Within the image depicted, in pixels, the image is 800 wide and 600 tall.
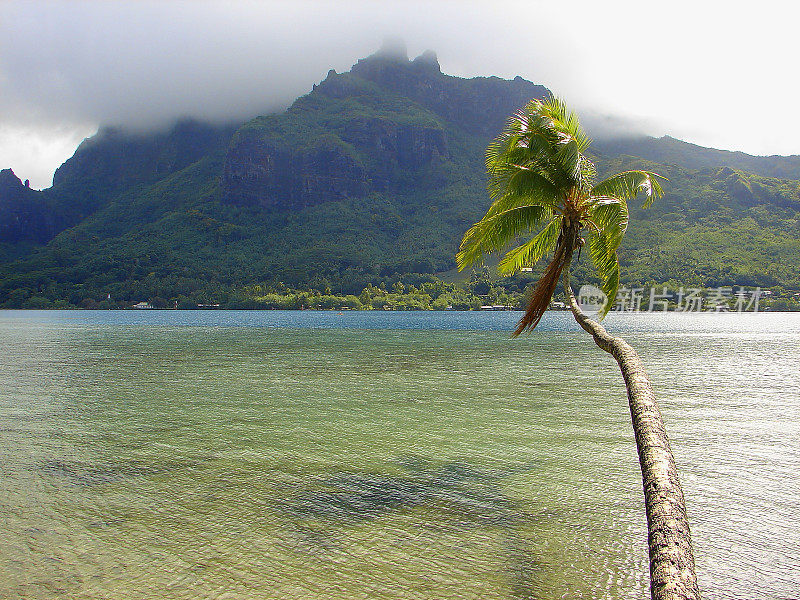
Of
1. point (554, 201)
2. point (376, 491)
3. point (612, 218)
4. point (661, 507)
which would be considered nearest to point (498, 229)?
point (554, 201)

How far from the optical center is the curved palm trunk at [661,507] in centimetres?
407

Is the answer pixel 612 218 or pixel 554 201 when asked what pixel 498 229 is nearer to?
pixel 554 201

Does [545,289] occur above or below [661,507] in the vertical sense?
above

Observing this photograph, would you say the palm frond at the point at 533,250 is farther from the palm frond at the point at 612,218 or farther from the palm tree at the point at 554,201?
the palm frond at the point at 612,218

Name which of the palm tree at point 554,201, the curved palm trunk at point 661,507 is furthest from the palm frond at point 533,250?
the curved palm trunk at point 661,507

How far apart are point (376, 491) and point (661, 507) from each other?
6.61 m

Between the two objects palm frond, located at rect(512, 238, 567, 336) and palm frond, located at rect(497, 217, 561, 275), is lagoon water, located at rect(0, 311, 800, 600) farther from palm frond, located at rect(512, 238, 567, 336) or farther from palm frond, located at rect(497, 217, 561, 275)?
palm frond, located at rect(497, 217, 561, 275)

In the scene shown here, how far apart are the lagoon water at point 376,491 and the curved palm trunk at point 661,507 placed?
2315mm

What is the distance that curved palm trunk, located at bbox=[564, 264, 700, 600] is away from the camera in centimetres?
407

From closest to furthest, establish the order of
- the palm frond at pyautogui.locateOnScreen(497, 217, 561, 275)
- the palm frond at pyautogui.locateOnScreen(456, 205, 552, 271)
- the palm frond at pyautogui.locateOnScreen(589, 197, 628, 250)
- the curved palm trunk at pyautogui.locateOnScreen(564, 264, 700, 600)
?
1. the curved palm trunk at pyautogui.locateOnScreen(564, 264, 700, 600)
2. the palm frond at pyautogui.locateOnScreen(589, 197, 628, 250)
3. the palm frond at pyautogui.locateOnScreen(456, 205, 552, 271)
4. the palm frond at pyautogui.locateOnScreen(497, 217, 561, 275)

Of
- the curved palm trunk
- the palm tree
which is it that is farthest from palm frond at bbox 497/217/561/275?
the curved palm trunk

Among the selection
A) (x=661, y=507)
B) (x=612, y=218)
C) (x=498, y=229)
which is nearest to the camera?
(x=661, y=507)

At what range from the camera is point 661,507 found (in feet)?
16.0

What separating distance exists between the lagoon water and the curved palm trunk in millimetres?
2315
